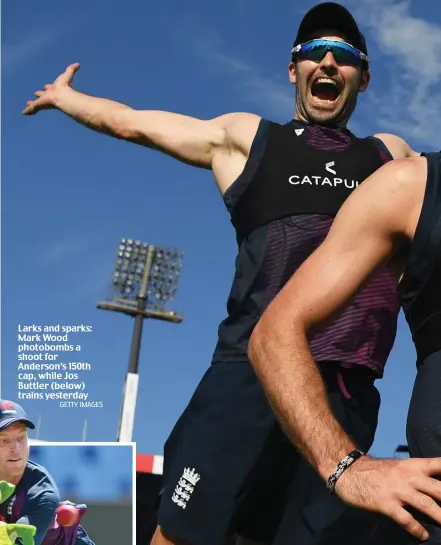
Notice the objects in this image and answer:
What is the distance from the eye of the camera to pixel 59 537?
8344 millimetres

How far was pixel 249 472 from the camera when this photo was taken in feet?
9.71

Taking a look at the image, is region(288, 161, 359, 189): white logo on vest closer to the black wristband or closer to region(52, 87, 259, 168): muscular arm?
→ region(52, 87, 259, 168): muscular arm

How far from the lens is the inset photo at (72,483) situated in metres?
7.69

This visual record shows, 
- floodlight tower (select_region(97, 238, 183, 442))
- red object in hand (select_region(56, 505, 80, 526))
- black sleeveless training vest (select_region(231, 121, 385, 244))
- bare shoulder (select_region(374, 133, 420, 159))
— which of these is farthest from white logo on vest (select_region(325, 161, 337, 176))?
floodlight tower (select_region(97, 238, 183, 442))

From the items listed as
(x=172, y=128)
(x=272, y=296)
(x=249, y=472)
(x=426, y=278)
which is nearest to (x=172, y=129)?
(x=172, y=128)

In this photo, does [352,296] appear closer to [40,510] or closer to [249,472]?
[249,472]

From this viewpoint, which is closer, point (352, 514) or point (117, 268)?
point (352, 514)

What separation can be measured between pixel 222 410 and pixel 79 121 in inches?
62.9

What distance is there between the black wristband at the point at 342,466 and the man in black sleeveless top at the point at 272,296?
4.51 ft

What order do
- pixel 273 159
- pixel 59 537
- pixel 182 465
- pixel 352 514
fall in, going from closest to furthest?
pixel 352 514 → pixel 182 465 → pixel 273 159 → pixel 59 537

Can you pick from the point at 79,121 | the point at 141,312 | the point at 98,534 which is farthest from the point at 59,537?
the point at 141,312

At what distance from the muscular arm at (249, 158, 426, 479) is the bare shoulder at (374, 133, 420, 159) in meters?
1.62

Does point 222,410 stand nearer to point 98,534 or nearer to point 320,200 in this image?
point 320,200

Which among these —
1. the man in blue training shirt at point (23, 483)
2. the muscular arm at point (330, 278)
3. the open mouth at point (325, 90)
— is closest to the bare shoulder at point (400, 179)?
the muscular arm at point (330, 278)
